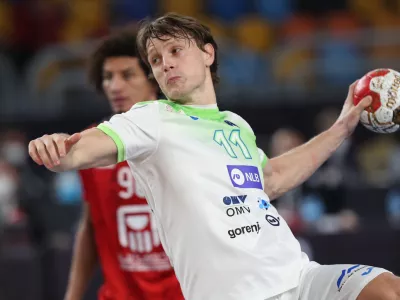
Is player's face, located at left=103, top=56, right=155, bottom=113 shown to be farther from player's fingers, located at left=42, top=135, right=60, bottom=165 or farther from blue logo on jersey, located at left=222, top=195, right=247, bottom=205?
player's fingers, located at left=42, top=135, right=60, bottom=165

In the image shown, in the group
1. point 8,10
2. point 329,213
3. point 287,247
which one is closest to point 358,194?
point 329,213

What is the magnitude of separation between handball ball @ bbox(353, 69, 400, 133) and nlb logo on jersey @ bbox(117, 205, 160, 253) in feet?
3.94

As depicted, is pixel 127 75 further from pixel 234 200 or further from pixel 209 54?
pixel 234 200

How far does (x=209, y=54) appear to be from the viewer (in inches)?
150

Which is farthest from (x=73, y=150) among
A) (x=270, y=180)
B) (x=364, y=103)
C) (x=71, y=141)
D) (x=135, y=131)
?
(x=364, y=103)

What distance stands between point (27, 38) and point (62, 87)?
220cm

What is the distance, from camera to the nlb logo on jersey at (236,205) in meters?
3.39

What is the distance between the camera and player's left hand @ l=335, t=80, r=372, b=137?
4121mm

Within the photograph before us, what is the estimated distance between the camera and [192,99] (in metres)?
3.64

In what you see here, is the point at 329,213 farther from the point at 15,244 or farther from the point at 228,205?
the point at 228,205

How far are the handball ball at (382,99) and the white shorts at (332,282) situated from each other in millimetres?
889

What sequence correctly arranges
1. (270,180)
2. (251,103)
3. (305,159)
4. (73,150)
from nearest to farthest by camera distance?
(73,150) → (270,180) → (305,159) → (251,103)

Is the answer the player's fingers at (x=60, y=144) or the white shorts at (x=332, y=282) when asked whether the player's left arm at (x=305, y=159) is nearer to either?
the white shorts at (x=332, y=282)

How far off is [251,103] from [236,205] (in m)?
7.70
